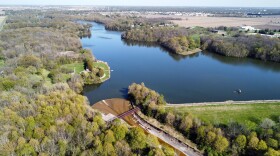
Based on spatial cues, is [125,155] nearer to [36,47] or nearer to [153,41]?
[36,47]

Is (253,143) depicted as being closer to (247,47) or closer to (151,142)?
(151,142)

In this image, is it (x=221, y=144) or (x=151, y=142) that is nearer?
(x=151, y=142)

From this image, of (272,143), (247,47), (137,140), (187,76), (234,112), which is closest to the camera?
(137,140)

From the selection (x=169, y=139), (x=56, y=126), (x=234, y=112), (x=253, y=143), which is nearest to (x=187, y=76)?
(x=234, y=112)

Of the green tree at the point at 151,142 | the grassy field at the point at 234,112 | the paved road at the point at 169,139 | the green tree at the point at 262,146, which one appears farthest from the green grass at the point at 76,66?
the green tree at the point at 262,146

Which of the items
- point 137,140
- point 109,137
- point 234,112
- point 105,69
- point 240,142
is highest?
point 109,137
